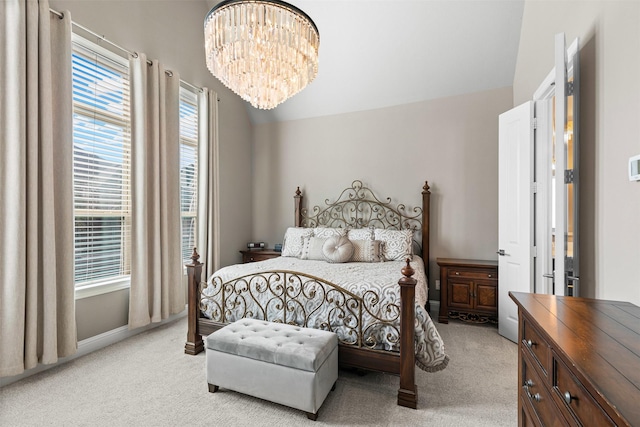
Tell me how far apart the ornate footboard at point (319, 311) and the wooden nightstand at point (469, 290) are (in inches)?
66.3

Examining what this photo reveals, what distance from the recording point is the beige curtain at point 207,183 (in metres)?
3.93

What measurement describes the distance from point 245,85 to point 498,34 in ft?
9.63

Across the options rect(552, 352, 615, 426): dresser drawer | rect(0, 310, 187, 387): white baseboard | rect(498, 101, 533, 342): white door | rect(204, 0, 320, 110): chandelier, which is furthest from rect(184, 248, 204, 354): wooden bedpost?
rect(498, 101, 533, 342): white door

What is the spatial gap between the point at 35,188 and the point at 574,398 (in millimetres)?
3134

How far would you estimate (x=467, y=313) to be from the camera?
3480mm

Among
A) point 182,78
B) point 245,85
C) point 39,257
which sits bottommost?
point 39,257

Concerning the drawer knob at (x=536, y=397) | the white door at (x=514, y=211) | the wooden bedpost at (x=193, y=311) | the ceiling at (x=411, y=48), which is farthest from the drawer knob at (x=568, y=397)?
the ceiling at (x=411, y=48)

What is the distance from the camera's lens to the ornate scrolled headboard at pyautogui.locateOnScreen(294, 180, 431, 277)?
401 cm

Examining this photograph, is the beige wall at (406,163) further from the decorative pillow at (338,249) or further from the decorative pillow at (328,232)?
the decorative pillow at (338,249)

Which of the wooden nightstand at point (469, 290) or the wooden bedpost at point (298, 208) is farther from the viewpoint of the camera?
the wooden bedpost at point (298, 208)

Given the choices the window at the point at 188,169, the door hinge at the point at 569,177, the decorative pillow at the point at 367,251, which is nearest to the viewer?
the door hinge at the point at 569,177

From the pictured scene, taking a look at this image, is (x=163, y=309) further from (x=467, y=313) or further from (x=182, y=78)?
(x=467, y=313)

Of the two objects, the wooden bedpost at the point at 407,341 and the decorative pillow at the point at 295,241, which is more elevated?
the decorative pillow at the point at 295,241

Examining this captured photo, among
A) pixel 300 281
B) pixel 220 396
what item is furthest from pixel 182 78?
pixel 220 396
